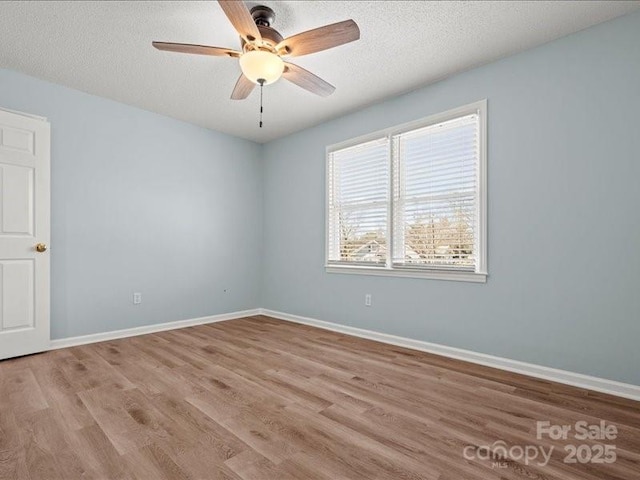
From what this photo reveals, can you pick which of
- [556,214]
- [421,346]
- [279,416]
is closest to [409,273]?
[421,346]

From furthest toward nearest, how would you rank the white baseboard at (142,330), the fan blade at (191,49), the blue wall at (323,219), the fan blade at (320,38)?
the white baseboard at (142,330) < the blue wall at (323,219) < the fan blade at (191,49) < the fan blade at (320,38)

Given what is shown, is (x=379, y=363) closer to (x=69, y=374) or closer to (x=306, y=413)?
(x=306, y=413)

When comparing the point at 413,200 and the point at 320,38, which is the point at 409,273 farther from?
the point at 320,38

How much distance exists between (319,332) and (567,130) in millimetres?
3063

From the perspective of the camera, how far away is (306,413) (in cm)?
204

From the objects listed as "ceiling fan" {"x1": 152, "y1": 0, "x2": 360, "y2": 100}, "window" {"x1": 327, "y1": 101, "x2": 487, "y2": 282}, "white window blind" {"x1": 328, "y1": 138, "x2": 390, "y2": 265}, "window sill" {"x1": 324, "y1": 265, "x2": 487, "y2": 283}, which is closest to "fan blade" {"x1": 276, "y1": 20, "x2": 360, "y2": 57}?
"ceiling fan" {"x1": 152, "y1": 0, "x2": 360, "y2": 100}

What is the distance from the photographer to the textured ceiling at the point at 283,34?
7.58 ft

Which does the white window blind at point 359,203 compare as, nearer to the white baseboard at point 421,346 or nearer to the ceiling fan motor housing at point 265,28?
the white baseboard at point 421,346

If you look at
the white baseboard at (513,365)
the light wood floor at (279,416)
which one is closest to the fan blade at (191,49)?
the light wood floor at (279,416)

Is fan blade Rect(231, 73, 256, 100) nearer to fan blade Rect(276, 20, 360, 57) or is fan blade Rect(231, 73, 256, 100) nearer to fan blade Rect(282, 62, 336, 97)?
fan blade Rect(282, 62, 336, 97)

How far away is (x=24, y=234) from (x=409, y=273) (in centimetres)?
364

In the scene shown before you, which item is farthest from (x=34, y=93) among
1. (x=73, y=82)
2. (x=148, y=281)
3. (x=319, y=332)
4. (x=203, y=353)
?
(x=319, y=332)

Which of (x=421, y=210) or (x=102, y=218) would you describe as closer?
(x=421, y=210)

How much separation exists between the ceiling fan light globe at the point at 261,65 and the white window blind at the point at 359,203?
172 cm
